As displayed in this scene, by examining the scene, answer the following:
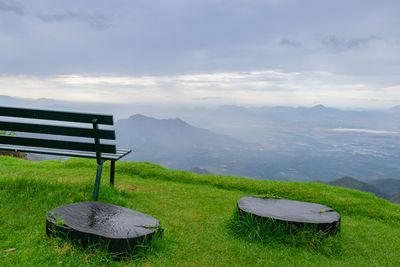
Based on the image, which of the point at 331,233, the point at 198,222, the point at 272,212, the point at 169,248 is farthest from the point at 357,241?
the point at 169,248

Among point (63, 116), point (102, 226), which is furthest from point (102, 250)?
point (63, 116)

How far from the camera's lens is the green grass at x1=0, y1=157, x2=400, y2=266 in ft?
11.1

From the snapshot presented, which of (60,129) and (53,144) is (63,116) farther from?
(53,144)

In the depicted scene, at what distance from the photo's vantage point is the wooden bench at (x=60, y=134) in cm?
480

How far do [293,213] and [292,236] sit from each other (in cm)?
47

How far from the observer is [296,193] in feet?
25.2

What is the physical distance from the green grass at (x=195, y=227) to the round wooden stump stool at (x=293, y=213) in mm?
256

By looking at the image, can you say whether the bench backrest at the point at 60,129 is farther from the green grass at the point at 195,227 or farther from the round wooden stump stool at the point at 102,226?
the round wooden stump stool at the point at 102,226

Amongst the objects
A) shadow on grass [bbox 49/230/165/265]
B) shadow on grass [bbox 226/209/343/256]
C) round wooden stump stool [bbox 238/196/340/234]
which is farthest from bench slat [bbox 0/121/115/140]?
shadow on grass [bbox 226/209/343/256]

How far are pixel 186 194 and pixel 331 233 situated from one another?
367cm

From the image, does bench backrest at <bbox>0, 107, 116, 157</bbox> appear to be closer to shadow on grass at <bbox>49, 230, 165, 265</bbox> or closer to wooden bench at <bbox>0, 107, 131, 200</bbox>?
wooden bench at <bbox>0, 107, 131, 200</bbox>

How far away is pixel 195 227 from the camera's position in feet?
15.7

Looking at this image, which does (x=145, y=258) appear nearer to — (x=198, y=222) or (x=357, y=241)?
(x=198, y=222)

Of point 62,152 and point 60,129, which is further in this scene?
point 62,152
